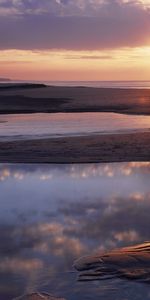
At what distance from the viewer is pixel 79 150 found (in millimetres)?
23688

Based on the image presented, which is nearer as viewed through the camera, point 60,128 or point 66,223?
point 66,223

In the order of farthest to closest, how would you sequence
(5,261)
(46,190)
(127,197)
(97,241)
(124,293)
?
(46,190), (127,197), (97,241), (5,261), (124,293)

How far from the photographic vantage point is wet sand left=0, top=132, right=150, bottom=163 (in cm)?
2141

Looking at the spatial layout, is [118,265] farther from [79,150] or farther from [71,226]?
[79,150]

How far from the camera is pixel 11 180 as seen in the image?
55.8ft

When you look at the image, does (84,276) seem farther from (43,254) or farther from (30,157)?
(30,157)

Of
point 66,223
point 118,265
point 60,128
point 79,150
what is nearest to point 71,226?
point 66,223

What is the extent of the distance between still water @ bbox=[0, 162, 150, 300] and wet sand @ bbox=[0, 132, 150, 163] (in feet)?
7.21

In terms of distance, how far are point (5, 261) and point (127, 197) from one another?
5.55 m

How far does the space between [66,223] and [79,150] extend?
1194 centimetres

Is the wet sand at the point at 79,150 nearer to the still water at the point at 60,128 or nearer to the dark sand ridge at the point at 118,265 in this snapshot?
the still water at the point at 60,128

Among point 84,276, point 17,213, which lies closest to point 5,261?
point 84,276

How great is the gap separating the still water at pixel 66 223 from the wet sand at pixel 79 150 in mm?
2199

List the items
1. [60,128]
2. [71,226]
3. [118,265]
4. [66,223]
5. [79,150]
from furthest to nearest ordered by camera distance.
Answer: [60,128] < [79,150] < [66,223] < [71,226] < [118,265]
